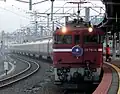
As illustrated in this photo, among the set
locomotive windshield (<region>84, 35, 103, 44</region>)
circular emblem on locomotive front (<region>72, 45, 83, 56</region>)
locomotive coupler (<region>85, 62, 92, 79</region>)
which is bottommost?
locomotive coupler (<region>85, 62, 92, 79</region>)

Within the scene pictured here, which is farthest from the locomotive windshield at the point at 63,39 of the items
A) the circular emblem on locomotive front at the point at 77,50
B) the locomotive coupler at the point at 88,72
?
the locomotive coupler at the point at 88,72

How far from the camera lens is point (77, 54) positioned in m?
15.2

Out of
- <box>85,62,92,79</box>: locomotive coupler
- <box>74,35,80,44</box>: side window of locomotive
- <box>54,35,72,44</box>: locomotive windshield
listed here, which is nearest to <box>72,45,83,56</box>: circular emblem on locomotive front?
<box>74,35,80,44</box>: side window of locomotive

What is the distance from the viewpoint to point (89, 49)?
15336 millimetres

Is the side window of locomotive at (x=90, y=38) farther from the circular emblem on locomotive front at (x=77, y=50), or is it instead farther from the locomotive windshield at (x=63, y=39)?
the locomotive windshield at (x=63, y=39)

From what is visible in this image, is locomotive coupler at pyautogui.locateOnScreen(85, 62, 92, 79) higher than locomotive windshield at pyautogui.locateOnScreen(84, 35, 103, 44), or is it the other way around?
locomotive windshield at pyautogui.locateOnScreen(84, 35, 103, 44)

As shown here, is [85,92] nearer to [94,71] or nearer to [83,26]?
[94,71]

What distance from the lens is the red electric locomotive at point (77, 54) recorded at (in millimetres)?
15250

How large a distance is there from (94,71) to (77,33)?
5.94ft

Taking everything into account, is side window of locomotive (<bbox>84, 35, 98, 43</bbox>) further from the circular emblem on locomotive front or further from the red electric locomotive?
the circular emblem on locomotive front

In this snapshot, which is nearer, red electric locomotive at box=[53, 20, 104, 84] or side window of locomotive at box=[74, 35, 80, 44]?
red electric locomotive at box=[53, 20, 104, 84]

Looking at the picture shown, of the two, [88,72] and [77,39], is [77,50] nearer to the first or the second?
[77,39]

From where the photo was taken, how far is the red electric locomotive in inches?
600

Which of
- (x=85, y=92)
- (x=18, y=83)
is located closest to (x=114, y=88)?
(x=85, y=92)
